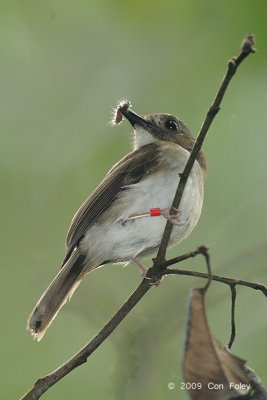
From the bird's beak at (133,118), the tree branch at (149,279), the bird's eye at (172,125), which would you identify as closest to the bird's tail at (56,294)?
the bird's beak at (133,118)

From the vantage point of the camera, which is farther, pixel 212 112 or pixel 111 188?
pixel 111 188

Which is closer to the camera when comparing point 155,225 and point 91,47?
point 155,225

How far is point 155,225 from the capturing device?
4.00 m

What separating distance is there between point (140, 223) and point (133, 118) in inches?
32.5

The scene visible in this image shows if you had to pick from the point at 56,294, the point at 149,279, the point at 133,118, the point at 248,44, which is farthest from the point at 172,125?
the point at 248,44

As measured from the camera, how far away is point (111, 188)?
4.20 m

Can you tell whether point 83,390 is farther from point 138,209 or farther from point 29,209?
point 29,209

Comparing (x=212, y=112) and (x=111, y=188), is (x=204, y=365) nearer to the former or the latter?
(x=212, y=112)

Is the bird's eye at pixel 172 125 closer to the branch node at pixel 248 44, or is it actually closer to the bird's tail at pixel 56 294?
the bird's tail at pixel 56 294

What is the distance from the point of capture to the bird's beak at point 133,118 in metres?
4.43

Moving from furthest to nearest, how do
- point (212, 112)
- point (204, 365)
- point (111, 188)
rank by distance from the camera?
1. point (111, 188)
2. point (212, 112)
3. point (204, 365)

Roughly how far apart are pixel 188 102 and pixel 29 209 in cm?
128

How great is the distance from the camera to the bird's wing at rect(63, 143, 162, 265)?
13.2ft

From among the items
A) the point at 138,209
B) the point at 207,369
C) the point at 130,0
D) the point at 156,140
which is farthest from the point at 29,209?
the point at 207,369
